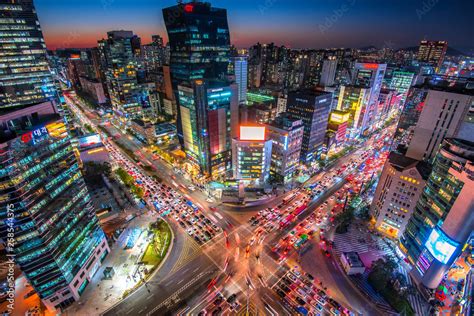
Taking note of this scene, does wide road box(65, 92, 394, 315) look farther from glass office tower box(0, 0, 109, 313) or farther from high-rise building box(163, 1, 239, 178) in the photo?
high-rise building box(163, 1, 239, 178)

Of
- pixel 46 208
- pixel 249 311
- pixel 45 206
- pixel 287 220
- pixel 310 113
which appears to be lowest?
pixel 249 311

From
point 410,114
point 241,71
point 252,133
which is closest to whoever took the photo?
point 252,133

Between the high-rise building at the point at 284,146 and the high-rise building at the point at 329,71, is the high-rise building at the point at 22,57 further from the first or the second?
the high-rise building at the point at 329,71

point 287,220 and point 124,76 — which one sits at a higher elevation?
point 124,76

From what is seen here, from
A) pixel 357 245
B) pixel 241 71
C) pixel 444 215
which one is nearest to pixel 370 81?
pixel 241 71

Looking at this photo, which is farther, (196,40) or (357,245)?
(196,40)

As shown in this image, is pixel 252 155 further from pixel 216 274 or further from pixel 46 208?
pixel 46 208

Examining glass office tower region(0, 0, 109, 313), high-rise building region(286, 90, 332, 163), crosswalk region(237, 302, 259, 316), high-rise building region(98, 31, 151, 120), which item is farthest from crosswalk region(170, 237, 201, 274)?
high-rise building region(98, 31, 151, 120)
